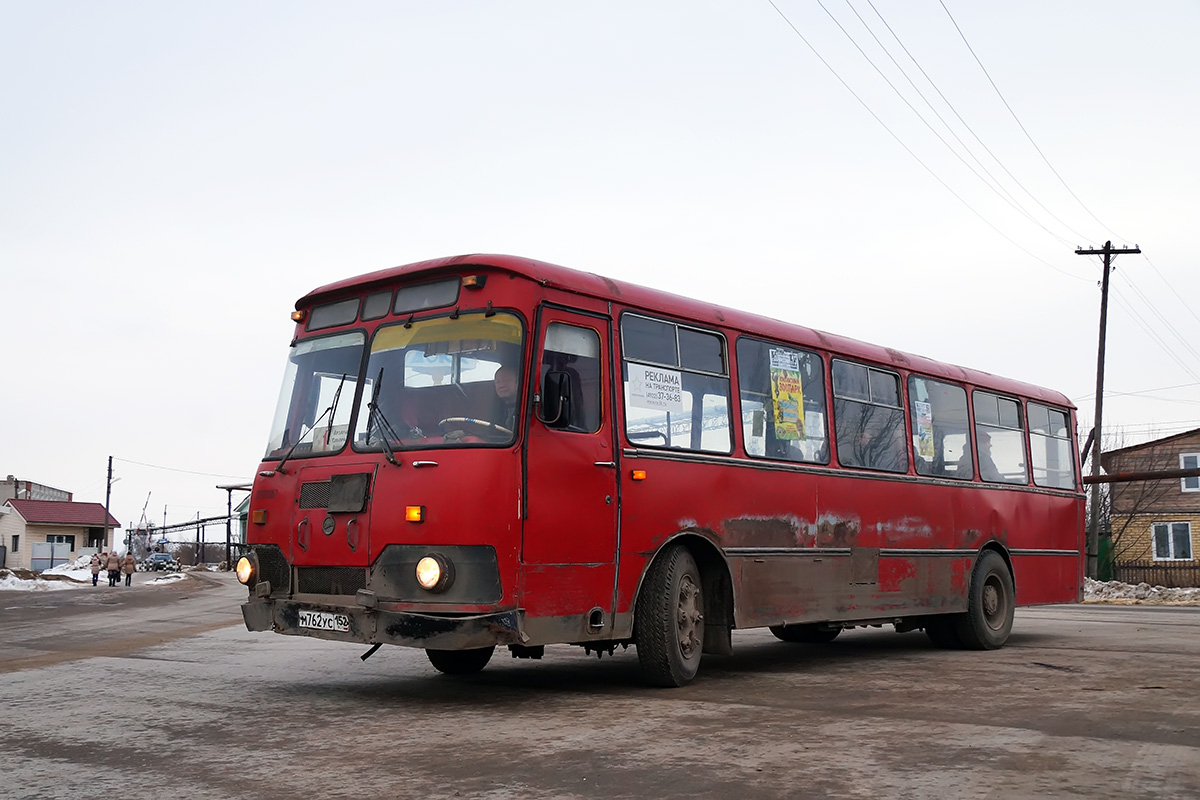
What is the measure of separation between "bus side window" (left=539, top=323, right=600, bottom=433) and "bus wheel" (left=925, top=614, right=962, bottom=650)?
265 inches

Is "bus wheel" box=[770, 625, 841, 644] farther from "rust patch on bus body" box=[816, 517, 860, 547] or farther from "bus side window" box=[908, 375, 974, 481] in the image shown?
"rust patch on bus body" box=[816, 517, 860, 547]

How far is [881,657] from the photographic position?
12789mm

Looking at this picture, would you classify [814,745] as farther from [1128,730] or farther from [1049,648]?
[1049,648]

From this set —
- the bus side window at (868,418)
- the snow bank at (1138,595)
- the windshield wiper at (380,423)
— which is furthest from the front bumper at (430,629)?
the snow bank at (1138,595)

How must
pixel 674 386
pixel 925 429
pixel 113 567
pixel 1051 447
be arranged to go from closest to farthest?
pixel 674 386
pixel 925 429
pixel 1051 447
pixel 113 567

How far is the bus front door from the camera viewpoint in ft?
26.9

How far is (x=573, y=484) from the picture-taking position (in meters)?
8.50

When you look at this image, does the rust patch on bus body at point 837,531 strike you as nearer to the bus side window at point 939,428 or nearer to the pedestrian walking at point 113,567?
the bus side window at point 939,428

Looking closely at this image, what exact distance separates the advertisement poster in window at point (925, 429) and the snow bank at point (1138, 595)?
59.1ft

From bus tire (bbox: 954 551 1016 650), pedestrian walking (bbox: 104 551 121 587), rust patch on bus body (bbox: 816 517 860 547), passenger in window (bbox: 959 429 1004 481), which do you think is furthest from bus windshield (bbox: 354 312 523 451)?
pedestrian walking (bbox: 104 551 121 587)

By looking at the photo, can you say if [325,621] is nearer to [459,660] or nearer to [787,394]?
[459,660]

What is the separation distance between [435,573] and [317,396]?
210 cm

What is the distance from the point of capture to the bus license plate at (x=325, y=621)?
8.22m

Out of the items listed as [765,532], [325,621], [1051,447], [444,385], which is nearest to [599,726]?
[325,621]
